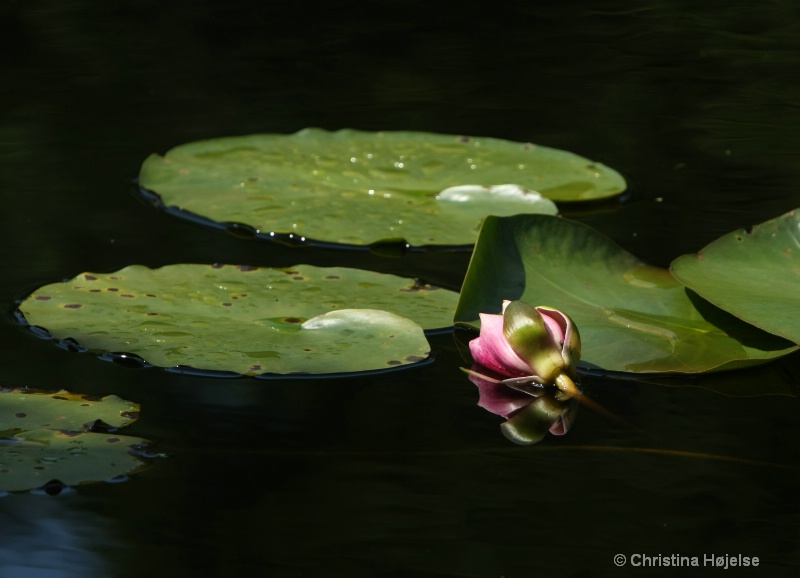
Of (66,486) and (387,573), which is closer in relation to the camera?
(387,573)

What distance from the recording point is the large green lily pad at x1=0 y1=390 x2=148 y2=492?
1250 mm

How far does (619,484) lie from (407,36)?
2722 millimetres

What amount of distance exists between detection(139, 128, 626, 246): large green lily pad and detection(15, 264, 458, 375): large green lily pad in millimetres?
272

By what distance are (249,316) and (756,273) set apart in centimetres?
74

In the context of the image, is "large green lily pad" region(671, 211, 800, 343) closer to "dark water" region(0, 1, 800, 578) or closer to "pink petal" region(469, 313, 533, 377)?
"dark water" region(0, 1, 800, 578)

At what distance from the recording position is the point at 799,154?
253cm

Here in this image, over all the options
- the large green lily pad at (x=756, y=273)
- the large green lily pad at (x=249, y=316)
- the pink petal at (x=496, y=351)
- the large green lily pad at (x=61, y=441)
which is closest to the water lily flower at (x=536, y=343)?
the pink petal at (x=496, y=351)

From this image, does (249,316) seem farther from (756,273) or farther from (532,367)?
(756,273)

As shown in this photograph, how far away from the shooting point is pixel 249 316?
5.46 ft


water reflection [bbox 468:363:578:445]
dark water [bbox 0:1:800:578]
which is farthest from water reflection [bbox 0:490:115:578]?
water reflection [bbox 468:363:578:445]

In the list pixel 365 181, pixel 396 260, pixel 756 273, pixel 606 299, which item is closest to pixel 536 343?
pixel 606 299

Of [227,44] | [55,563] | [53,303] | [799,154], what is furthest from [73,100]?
[55,563]

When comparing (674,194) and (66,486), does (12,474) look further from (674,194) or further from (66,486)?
(674,194)

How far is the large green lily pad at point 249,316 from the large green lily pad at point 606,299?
0.35ft
